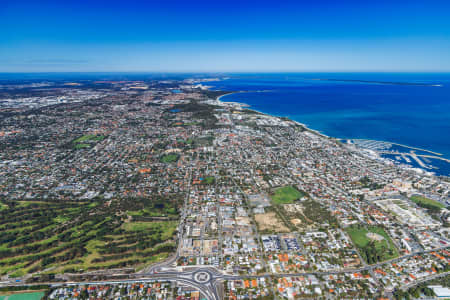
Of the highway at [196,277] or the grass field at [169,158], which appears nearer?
the highway at [196,277]

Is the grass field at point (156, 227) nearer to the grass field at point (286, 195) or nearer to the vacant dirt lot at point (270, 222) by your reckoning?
the vacant dirt lot at point (270, 222)

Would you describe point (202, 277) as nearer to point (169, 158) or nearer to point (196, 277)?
point (196, 277)

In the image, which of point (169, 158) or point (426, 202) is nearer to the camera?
point (426, 202)

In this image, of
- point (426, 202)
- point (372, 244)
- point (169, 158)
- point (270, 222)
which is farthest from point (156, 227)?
point (426, 202)

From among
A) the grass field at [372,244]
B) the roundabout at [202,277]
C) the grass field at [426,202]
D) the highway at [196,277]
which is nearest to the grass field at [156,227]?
the highway at [196,277]

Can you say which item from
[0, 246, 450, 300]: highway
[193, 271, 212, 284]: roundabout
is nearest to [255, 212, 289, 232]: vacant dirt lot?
[0, 246, 450, 300]: highway

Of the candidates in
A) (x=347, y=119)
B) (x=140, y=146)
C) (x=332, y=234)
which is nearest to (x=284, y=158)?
(x=332, y=234)

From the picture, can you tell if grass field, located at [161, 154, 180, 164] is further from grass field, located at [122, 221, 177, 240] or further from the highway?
the highway
